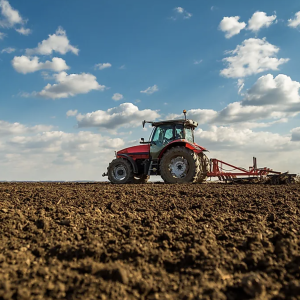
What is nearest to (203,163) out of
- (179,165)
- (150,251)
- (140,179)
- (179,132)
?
(179,165)

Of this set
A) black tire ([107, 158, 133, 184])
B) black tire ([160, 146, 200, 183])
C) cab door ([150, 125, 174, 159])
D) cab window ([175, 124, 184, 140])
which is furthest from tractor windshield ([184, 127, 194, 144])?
black tire ([107, 158, 133, 184])

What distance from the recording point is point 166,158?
1076cm

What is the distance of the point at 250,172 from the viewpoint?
35.8 ft

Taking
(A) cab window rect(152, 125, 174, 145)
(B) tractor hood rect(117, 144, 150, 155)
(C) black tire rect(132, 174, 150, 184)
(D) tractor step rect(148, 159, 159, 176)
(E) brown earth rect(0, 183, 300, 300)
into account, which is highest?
(A) cab window rect(152, 125, 174, 145)

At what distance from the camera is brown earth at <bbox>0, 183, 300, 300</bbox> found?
272cm

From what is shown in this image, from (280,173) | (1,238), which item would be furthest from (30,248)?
(280,173)

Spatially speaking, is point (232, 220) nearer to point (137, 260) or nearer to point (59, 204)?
point (137, 260)

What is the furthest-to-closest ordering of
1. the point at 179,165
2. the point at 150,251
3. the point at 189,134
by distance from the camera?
the point at 189,134 → the point at 179,165 → the point at 150,251

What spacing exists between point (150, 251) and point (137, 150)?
864 centimetres

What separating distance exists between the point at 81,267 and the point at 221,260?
1420mm

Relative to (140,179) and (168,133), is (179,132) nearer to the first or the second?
(168,133)

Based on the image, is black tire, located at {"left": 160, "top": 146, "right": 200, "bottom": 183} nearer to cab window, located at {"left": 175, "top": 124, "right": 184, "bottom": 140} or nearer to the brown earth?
cab window, located at {"left": 175, "top": 124, "right": 184, "bottom": 140}

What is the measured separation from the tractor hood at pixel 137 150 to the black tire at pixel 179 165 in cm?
115

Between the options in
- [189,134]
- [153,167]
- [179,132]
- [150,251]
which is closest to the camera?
[150,251]
